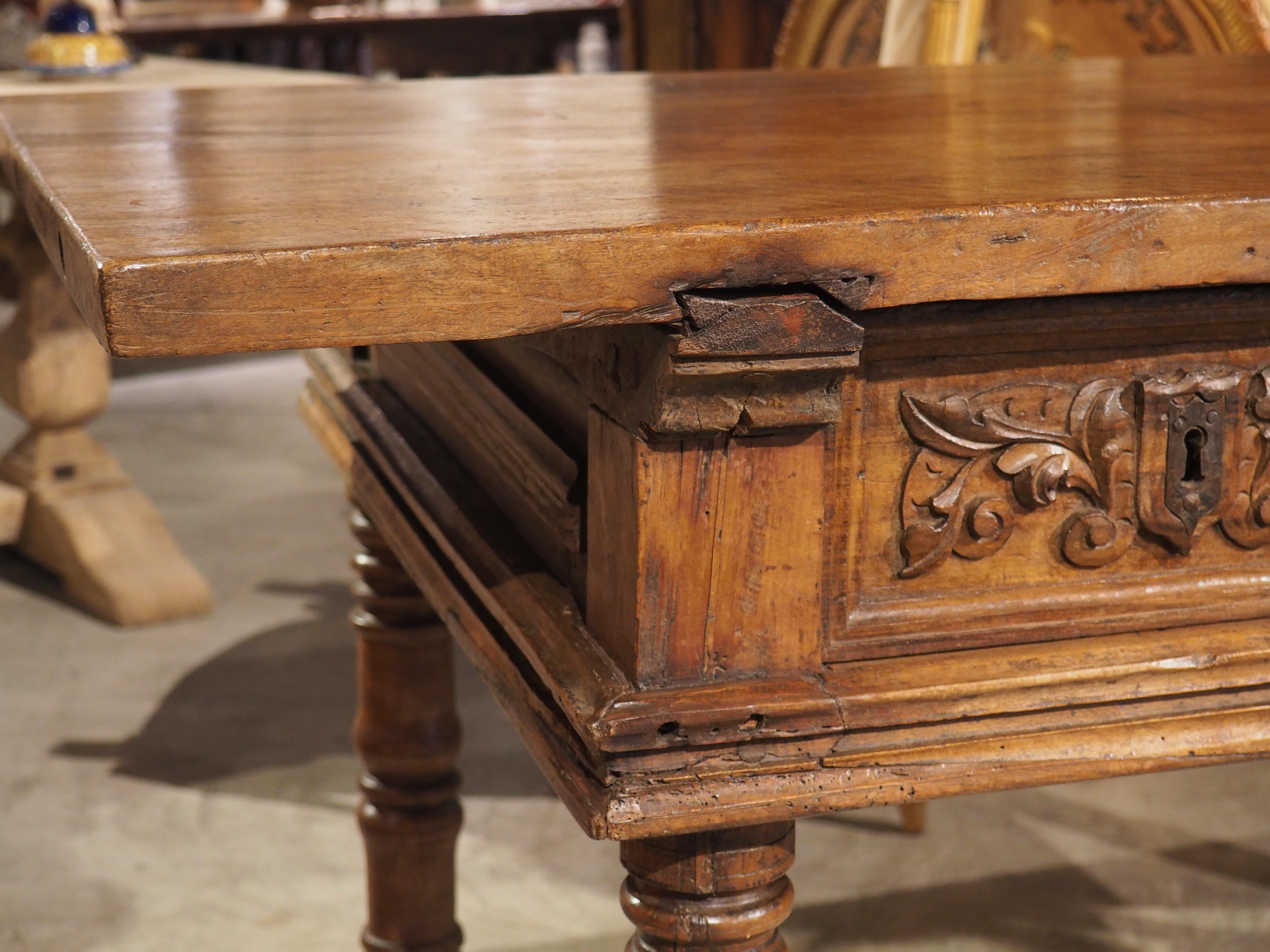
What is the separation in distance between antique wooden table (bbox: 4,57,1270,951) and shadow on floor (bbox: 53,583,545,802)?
1305mm

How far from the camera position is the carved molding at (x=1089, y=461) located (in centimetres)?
70

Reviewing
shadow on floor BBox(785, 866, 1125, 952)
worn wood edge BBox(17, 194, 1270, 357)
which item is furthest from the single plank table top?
shadow on floor BBox(785, 866, 1125, 952)

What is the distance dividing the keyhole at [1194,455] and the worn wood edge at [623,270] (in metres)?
0.10

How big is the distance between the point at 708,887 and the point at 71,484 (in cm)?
241

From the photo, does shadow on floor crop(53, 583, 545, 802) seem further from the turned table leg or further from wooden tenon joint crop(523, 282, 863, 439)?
wooden tenon joint crop(523, 282, 863, 439)

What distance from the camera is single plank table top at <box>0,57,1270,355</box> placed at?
21.3 inches

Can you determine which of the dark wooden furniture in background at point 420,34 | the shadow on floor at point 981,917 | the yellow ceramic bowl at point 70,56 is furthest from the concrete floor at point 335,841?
the dark wooden furniture in background at point 420,34

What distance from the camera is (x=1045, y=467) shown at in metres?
0.70

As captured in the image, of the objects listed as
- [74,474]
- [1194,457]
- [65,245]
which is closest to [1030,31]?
[1194,457]

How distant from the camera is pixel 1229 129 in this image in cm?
88

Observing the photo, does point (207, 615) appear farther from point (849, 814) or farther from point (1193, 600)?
point (1193, 600)

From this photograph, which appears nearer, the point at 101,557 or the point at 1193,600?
the point at 1193,600

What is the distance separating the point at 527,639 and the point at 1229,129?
51 cm

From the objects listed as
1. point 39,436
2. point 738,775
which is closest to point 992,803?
point 738,775
